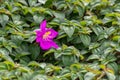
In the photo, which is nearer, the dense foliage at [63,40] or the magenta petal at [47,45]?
the dense foliage at [63,40]

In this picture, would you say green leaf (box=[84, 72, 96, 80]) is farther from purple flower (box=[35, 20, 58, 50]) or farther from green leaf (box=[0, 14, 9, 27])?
green leaf (box=[0, 14, 9, 27])

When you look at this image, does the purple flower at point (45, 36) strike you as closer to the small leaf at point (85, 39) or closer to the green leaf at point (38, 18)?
the green leaf at point (38, 18)

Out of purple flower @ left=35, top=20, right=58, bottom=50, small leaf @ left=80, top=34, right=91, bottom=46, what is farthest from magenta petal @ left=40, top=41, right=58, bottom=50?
small leaf @ left=80, top=34, right=91, bottom=46

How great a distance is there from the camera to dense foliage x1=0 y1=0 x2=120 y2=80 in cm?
199


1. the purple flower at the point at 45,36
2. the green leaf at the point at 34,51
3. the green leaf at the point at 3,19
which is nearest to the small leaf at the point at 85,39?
the purple flower at the point at 45,36

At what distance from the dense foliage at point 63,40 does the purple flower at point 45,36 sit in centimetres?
3

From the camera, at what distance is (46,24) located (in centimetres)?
233

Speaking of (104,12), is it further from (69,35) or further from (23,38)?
(23,38)

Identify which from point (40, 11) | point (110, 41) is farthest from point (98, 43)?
point (40, 11)

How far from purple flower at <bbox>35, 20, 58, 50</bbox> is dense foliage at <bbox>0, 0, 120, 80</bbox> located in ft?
0.09

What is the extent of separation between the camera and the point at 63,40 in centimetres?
230

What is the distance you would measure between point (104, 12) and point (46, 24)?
1.29ft

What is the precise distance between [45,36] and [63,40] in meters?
0.11

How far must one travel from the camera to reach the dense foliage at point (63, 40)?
199 cm
